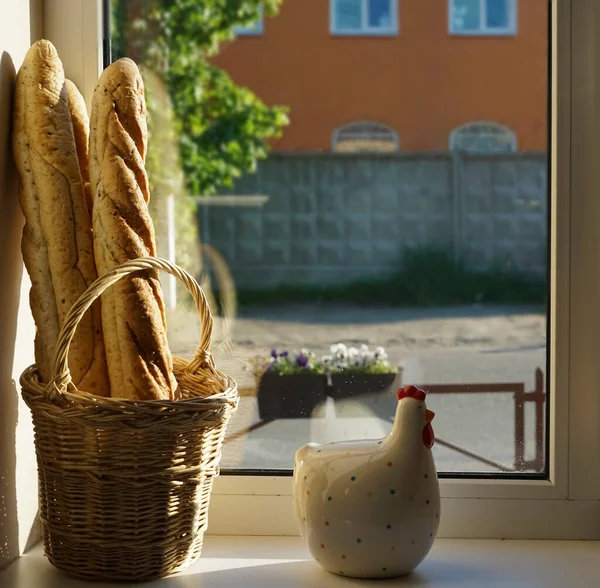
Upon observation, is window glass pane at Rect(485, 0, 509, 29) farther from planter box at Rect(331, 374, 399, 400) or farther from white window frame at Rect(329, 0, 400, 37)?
planter box at Rect(331, 374, 399, 400)

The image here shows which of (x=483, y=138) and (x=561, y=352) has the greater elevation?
(x=483, y=138)

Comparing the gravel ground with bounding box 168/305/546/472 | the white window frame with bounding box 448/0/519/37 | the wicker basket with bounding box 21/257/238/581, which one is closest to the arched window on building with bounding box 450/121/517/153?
the white window frame with bounding box 448/0/519/37

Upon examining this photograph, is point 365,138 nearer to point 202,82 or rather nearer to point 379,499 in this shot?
point 202,82

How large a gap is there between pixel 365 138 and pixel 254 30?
26 centimetres

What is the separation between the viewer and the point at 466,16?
4.62 ft

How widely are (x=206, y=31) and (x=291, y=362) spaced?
0.57m

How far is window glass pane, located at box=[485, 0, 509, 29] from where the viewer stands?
1.40 m

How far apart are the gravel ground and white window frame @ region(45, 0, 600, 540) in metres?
0.05

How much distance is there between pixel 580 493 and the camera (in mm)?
1403

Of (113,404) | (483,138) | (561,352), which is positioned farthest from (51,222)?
(561,352)

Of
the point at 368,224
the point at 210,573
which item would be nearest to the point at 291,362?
the point at 368,224

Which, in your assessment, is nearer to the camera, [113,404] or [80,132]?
[113,404]

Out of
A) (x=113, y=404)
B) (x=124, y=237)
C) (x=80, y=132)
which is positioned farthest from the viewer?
(x=80, y=132)

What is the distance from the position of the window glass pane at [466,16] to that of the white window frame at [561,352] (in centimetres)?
12
